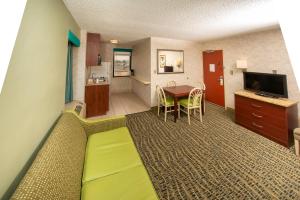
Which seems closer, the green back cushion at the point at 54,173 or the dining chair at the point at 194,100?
the green back cushion at the point at 54,173

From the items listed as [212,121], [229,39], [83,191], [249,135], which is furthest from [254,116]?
[83,191]

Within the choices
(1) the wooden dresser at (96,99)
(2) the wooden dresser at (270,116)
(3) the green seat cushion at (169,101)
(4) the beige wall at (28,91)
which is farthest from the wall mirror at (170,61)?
(4) the beige wall at (28,91)

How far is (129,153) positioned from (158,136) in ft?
4.41

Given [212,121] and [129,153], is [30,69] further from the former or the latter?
[212,121]

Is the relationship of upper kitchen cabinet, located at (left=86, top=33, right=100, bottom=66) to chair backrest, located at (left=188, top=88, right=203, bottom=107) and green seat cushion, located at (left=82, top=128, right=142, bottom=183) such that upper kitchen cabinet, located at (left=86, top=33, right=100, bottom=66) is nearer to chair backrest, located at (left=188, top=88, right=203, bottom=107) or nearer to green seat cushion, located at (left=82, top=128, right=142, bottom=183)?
green seat cushion, located at (left=82, top=128, right=142, bottom=183)

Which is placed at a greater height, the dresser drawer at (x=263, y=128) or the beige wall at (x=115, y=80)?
the beige wall at (x=115, y=80)

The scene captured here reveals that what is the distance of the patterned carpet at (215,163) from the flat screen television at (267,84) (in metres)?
0.93

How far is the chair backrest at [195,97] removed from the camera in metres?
3.28

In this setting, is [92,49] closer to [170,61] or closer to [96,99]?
[96,99]

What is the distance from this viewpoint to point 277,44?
2883mm

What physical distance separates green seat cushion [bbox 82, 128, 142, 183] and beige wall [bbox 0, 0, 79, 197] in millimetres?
506

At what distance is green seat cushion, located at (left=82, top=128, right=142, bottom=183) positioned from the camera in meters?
1.24

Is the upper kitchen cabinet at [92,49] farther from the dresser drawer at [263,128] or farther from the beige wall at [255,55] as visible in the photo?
the dresser drawer at [263,128]

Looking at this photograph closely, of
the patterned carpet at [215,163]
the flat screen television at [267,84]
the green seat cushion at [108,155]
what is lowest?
the patterned carpet at [215,163]
